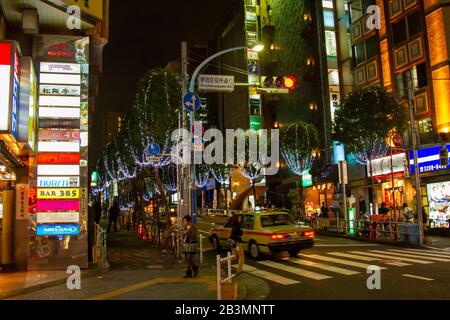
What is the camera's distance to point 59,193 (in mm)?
14234

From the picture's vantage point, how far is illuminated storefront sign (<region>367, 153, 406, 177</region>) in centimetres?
3102

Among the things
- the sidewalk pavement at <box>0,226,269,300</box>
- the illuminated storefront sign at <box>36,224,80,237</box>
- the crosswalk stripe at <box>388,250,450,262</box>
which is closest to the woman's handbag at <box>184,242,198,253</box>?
the sidewalk pavement at <box>0,226,269,300</box>

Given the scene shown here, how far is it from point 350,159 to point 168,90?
64.5ft

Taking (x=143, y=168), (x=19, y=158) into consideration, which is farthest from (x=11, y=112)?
(x=143, y=168)

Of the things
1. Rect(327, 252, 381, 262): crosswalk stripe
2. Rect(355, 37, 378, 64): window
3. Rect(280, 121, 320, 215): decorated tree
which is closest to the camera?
Rect(327, 252, 381, 262): crosswalk stripe

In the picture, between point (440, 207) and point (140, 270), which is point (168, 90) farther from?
point (440, 207)

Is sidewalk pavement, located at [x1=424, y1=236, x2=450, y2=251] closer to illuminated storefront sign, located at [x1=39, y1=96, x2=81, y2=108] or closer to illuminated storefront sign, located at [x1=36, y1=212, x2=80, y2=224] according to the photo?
illuminated storefront sign, located at [x1=36, y1=212, x2=80, y2=224]

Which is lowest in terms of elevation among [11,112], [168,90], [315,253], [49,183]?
[315,253]

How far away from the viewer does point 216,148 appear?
5709cm

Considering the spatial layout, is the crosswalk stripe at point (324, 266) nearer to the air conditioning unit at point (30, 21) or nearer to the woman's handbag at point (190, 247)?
the woman's handbag at point (190, 247)

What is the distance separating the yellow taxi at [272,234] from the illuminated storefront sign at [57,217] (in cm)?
643

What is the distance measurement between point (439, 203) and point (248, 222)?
15044 mm

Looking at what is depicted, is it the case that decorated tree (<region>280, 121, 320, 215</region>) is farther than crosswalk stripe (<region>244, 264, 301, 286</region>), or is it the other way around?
decorated tree (<region>280, 121, 320, 215</region>)

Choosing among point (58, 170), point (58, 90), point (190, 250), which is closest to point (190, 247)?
point (190, 250)
